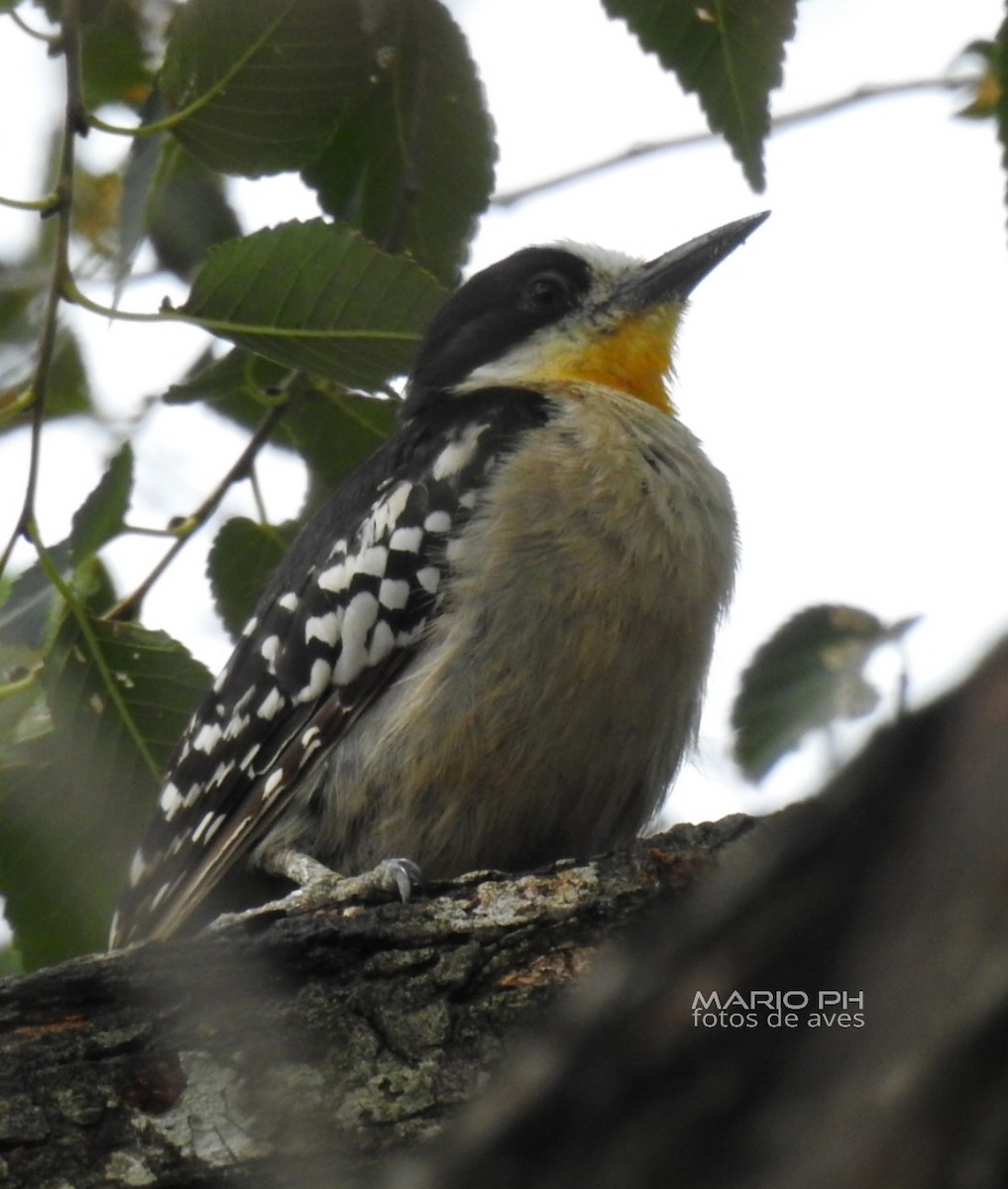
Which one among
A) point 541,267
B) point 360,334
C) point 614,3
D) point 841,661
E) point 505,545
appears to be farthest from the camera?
point 541,267

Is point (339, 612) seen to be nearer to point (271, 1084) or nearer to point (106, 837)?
point (106, 837)

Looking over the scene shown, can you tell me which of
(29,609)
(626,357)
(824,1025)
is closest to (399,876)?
(29,609)

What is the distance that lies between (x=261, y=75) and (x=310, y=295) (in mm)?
562

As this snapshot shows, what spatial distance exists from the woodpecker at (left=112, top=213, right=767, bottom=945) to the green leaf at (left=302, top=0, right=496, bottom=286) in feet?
1.11

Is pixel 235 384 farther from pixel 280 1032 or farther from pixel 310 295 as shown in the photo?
pixel 280 1032

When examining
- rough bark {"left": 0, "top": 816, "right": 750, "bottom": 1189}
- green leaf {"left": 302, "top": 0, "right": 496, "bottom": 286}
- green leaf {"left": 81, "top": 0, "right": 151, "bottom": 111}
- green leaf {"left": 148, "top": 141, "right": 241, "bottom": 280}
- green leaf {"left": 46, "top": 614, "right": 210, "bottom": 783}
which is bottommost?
rough bark {"left": 0, "top": 816, "right": 750, "bottom": 1189}

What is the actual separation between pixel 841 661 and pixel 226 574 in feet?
7.23

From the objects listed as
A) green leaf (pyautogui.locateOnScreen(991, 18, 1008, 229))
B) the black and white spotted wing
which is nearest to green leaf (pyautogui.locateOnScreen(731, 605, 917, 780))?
green leaf (pyautogui.locateOnScreen(991, 18, 1008, 229))

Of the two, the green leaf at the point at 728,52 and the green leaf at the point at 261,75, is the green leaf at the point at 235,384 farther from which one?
the green leaf at the point at 728,52

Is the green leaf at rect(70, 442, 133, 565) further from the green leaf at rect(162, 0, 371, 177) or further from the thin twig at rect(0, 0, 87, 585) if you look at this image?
the green leaf at rect(162, 0, 371, 177)

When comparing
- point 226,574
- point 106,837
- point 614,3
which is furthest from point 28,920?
point 614,3

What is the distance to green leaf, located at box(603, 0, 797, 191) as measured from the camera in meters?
3.63

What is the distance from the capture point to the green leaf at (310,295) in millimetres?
4137

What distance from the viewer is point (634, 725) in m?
4.44
